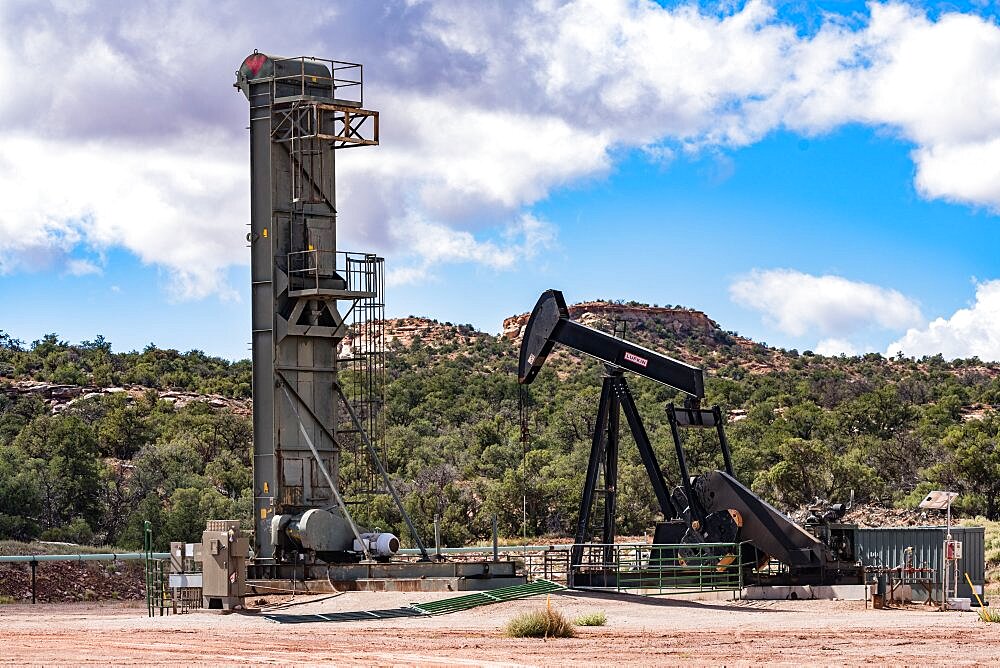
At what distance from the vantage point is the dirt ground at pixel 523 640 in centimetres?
1830

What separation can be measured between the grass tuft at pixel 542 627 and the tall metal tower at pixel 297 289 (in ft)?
26.1

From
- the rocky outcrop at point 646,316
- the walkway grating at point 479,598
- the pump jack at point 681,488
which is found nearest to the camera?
the walkway grating at point 479,598

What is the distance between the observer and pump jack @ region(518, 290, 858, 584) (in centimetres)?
2870

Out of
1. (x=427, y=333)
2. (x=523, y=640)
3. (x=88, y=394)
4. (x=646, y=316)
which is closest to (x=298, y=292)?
(x=523, y=640)

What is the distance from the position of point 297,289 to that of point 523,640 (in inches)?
423

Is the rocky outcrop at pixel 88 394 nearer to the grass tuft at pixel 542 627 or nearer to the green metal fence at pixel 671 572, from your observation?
the green metal fence at pixel 671 572

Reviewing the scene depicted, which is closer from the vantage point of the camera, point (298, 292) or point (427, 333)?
point (298, 292)

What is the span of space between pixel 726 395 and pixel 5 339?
147ft

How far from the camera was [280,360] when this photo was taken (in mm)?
29297

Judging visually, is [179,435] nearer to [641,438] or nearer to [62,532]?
[62,532]

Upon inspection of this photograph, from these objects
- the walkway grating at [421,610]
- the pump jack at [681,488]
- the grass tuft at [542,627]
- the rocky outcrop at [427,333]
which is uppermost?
the rocky outcrop at [427,333]

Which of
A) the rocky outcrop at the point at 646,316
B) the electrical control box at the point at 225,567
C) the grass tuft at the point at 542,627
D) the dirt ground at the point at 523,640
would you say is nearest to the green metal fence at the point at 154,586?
the dirt ground at the point at 523,640

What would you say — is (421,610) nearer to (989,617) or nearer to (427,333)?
(989,617)

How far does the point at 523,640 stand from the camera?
68.1ft
